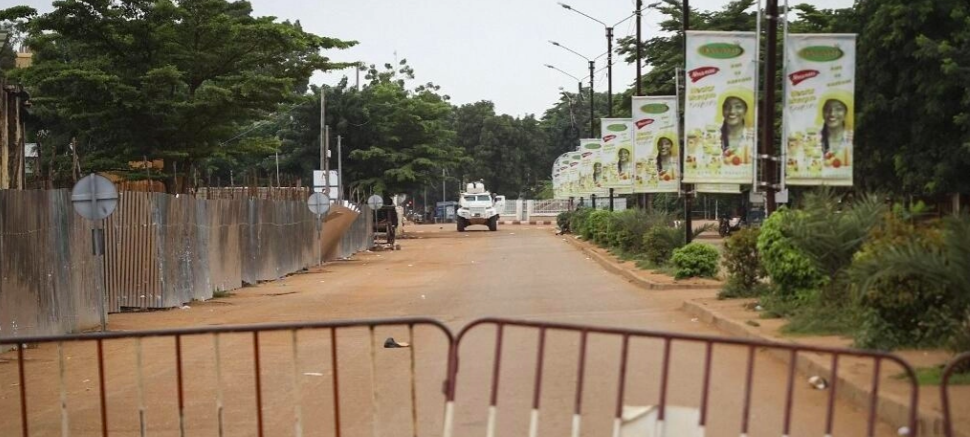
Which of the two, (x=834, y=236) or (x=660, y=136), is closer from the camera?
(x=834, y=236)

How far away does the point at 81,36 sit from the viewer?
33.3 m

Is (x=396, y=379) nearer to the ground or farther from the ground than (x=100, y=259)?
nearer to the ground

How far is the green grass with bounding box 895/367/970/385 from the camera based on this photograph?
891cm

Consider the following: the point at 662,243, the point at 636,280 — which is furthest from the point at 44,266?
the point at 662,243

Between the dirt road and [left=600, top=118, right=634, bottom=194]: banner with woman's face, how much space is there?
1326cm

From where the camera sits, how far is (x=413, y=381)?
717 cm

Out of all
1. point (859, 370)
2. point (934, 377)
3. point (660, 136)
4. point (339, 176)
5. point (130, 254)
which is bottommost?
point (859, 370)

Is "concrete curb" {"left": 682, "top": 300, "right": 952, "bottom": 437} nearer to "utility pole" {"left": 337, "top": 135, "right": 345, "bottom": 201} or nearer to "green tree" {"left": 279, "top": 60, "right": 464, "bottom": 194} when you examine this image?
"utility pole" {"left": 337, "top": 135, "right": 345, "bottom": 201}

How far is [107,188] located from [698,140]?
9426mm

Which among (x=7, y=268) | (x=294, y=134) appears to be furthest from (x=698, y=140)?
(x=294, y=134)

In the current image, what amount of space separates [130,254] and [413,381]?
1422 centimetres

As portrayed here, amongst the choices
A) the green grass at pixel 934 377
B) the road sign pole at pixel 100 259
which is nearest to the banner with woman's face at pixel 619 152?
the road sign pole at pixel 100 259

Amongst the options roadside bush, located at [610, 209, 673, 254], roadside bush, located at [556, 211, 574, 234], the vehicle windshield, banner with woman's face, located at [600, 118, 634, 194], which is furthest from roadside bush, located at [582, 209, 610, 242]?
roadside bush, located at [556, 211, 574, 234]

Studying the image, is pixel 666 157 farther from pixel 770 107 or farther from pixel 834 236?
pixel 834 236
